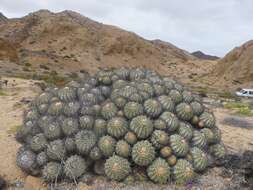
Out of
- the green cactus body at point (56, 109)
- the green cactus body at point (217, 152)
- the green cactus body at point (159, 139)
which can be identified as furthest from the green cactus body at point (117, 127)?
the green cactus body at point (217, 152)

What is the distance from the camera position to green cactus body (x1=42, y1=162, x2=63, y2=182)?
19.0ft

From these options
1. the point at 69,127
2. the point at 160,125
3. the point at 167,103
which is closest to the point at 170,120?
the point at 160,125

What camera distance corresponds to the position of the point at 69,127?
615 cm

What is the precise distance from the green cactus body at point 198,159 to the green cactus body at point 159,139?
52 centimetres

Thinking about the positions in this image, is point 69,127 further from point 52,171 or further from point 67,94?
point 67,94

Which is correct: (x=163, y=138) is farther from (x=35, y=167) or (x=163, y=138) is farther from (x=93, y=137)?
(x=35, y=167)

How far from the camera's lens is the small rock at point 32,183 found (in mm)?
5859

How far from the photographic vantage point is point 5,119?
959 cm

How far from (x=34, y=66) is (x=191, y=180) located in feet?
107

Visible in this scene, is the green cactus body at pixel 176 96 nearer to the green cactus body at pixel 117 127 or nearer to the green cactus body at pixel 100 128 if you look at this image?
the green cactus body at pixel 117 127

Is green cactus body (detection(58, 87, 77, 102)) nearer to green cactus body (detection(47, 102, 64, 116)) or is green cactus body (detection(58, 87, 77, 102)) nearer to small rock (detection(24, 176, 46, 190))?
green cactus body (detection(47, 102, 64, 116))

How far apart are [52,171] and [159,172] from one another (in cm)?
170

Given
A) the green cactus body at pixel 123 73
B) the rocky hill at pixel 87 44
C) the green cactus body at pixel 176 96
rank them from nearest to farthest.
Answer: the green cactus body at pixel 176 96
the green cactus body at pixel 123 73
the rocky hill at pixel 87 44

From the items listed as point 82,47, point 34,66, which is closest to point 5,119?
point 34,66
